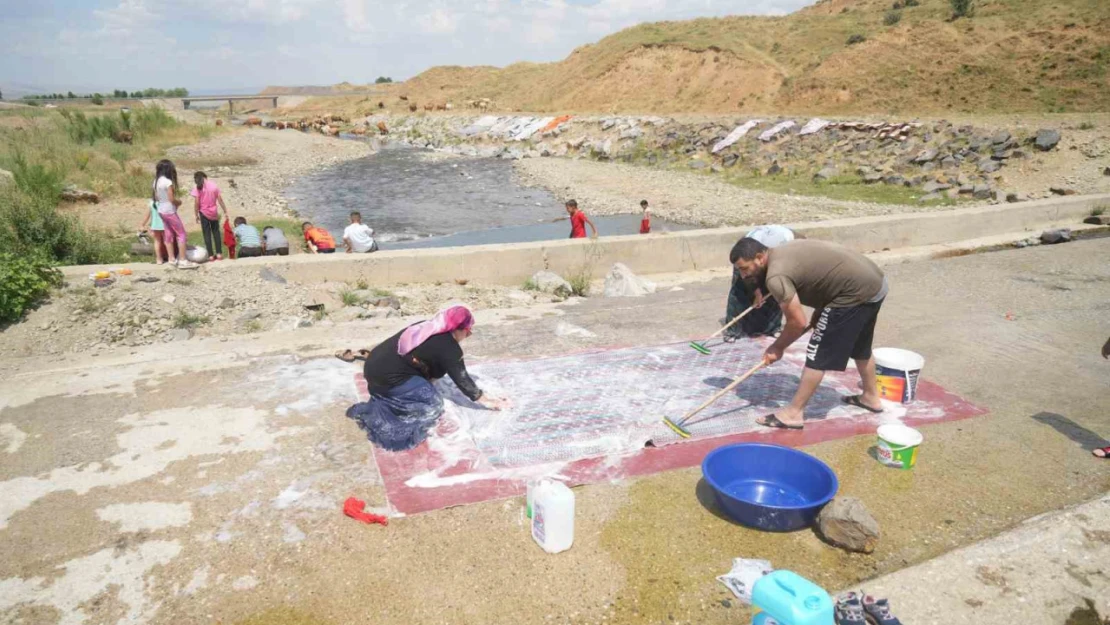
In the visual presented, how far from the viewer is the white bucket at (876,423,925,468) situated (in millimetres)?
4148

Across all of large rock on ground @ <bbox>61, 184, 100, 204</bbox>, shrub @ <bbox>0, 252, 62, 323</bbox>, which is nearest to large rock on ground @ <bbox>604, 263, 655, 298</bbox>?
shrub @ <bbox>0, 252, 62, 323</bbox>

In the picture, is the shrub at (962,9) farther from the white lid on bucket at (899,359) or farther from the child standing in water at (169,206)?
the child standing in water at (169,206)

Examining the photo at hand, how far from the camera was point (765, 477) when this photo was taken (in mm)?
4074

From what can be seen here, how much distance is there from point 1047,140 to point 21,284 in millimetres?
21145

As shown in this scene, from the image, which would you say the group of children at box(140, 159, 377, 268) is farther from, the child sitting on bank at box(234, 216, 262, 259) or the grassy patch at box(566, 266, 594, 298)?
the grassy patch at box(566, 266, 594, 298)

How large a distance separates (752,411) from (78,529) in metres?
4.20

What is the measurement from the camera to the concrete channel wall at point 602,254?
8.06 meters

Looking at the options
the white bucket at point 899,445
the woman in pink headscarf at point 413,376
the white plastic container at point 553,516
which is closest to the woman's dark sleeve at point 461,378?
the woman in pink headscarf at point 413,376

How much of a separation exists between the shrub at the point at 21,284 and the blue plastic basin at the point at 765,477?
255 inches

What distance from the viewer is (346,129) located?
179ft

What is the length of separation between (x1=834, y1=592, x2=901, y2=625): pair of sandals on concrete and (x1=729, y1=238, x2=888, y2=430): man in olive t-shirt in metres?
1.72

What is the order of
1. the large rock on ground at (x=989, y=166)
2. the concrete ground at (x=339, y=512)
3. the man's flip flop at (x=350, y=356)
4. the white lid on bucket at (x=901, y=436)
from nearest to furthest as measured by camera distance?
the concrete ground at (x=339, y=512), the white lid on bucket at (x=901, y=436), the man's flip flop at (x=350, y=356), the large rock on ground at (x=989, y=166)

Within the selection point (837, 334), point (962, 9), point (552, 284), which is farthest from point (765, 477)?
point (962, 9)

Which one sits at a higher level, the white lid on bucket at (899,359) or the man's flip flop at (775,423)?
the white lid on bucket at (899,359)
